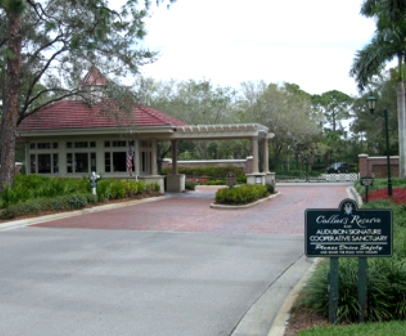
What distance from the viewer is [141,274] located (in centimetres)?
903

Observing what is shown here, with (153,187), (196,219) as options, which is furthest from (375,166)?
(196,219)

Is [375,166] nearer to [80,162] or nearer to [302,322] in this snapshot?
[80,162]

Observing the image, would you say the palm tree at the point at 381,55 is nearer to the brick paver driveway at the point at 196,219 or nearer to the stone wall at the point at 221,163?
the brick paver driveway at the point at 196,219

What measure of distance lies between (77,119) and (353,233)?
23.7 m

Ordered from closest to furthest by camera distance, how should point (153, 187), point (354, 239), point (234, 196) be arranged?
point (354, 239), point (234, 196), point (153, 187)

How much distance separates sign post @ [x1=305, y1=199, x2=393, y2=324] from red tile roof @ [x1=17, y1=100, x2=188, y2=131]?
65.9 feet

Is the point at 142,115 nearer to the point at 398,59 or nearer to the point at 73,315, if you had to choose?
the point at 398,59

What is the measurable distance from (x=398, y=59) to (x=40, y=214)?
2250cm

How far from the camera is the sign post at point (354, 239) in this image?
595 cm

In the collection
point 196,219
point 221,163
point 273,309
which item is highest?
point 221,163

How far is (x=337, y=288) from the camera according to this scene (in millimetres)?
5984

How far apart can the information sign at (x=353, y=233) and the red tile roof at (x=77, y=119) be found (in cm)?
2009

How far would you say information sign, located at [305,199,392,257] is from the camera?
5.96 m

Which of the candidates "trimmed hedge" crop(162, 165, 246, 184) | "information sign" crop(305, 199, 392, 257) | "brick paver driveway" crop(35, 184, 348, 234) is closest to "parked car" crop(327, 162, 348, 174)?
"trimmed hedge" crop(162, 165, 246, 184)
